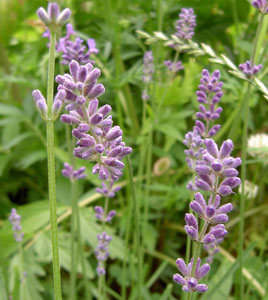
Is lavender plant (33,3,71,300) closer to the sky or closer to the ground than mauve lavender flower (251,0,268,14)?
closer to the ground

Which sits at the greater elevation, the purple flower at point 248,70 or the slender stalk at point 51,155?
the purple flower at point 248,70

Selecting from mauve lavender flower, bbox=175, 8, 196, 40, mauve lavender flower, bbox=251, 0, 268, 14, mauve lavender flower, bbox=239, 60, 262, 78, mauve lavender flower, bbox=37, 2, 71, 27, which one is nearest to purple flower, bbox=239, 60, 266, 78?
mauve lavender flower, bbox=239, 60, 262, 78

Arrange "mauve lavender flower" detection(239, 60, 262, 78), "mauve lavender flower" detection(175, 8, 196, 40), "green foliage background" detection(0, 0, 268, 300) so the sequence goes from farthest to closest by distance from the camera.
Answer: "green foliage background" detection(0, 0, 268, 300), "mauve lavender flower" detection(175, 8, 196, 40), "mauve lavender flower" detection(239, 60, 262, 78)

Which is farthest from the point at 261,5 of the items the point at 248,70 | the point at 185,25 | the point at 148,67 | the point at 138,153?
the point at 138,153

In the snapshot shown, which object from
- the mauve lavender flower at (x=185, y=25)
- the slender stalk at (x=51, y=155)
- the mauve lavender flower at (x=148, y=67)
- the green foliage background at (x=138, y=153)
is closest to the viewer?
the slender stalk at (x=51, y=155)

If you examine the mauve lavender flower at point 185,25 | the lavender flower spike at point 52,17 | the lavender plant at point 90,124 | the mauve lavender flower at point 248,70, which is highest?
the mauve lavender flower at point 185,25

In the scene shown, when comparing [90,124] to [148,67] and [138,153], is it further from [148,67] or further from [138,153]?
[138,153]

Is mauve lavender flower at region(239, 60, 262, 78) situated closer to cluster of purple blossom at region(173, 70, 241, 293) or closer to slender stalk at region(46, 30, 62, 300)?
cluster of purple blossom at region(173, 70, 241, 293)

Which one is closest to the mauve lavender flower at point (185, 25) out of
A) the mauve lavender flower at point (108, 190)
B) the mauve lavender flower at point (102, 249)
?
the mauve lavender flower at point (108, 190)

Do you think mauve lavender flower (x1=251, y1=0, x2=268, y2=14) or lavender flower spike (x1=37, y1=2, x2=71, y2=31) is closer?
lavender flower spike (x1=37, y1=2, x2=71, y2=31)

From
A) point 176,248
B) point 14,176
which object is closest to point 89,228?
point 176,248

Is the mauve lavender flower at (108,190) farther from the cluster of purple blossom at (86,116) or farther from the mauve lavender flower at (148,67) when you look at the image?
the cluster of purple blossom at (86,116)

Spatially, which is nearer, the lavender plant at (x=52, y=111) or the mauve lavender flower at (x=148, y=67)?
the lavender plant at (x=52, y=111)
